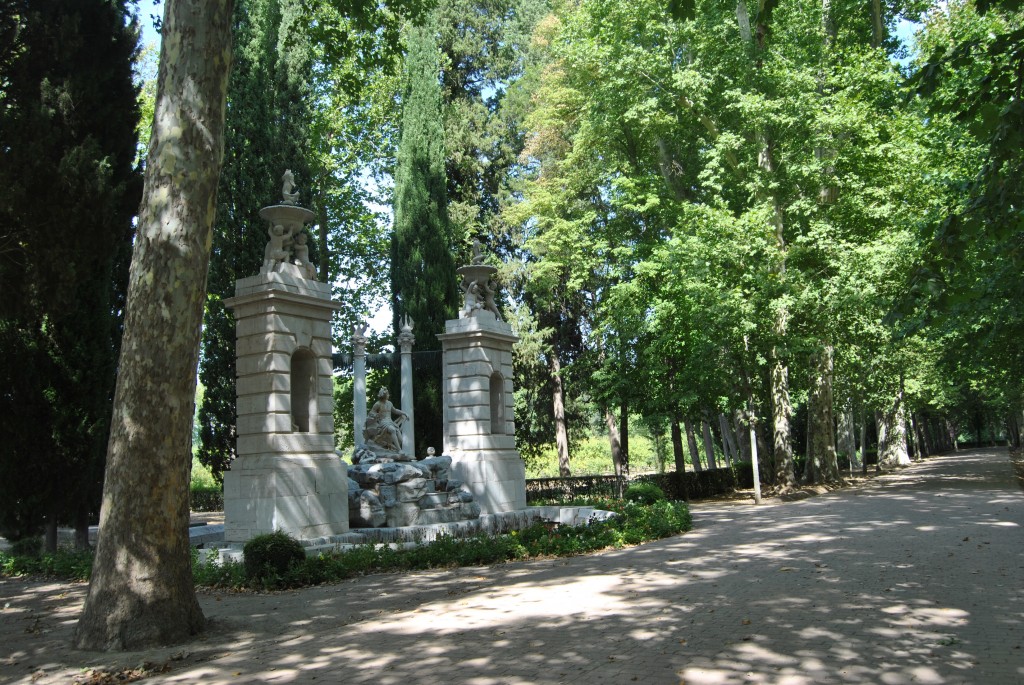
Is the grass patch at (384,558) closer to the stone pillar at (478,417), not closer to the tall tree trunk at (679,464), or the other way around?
the stone pillar at (478,417)

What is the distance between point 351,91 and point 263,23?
1359 centimetres

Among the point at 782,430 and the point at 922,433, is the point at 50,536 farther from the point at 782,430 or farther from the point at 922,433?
the point at 922,433

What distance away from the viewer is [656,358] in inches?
1041

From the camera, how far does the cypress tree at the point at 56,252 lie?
13445 millimetres

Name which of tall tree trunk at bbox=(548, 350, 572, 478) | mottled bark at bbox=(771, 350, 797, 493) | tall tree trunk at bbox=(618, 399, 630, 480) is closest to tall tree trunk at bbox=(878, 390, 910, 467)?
tall tree trunk at bbox=(618, 399, 630, 480)

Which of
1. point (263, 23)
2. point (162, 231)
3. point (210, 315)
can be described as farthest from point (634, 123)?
point (162, 231)

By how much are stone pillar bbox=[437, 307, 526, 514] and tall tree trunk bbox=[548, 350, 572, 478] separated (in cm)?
1122

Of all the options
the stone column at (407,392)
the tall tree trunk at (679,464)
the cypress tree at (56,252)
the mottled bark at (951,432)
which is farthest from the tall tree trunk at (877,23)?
the mottled bark at (951,432)

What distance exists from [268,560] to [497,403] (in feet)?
34.4

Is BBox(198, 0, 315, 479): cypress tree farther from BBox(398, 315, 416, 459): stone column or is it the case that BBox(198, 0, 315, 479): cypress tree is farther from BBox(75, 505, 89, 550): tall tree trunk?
BBox(75, 505, 89, 550): tall tree trunk

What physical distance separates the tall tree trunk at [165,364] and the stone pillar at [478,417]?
11.7 meters

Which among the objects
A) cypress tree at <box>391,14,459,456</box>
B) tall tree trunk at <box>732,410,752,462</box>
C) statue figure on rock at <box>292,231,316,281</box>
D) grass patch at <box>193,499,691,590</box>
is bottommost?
grass patch at <box>193,499,691,590</box>

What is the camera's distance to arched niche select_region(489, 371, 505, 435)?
20953 millimetres

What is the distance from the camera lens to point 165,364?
7.76 meters
